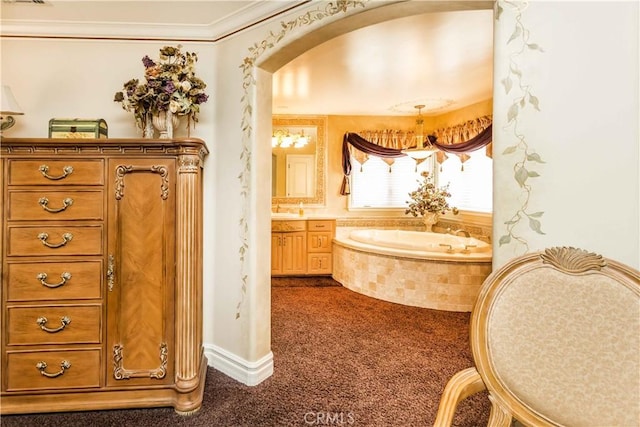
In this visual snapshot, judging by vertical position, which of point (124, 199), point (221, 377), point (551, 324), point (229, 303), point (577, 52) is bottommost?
point (221, 377)

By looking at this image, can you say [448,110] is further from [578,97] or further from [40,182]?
[40,182]

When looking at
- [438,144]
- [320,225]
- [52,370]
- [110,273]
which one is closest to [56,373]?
[52,370]

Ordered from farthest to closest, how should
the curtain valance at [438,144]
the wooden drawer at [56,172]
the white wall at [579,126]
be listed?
the curtain valance at [438,144] → the wooden drawer at [56,172] → the white wall at [579,126]

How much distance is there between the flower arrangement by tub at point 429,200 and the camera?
15.8 feet

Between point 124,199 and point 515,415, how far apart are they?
2.07 m

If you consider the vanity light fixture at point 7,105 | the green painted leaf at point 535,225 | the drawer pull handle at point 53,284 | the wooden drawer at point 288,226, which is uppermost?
the vanity light fixture at point 7,105

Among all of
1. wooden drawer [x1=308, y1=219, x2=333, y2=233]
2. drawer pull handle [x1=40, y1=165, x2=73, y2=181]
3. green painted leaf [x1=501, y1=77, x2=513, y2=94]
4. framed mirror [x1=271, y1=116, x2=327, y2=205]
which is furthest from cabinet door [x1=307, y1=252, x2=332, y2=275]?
green painted leaf [x1=501, y1=77, x2=513, y2=94]

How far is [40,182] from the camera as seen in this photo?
1753 millimetres

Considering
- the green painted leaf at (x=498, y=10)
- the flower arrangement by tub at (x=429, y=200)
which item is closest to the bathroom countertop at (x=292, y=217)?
the flower arrangement by tub at (x=429, y=200)

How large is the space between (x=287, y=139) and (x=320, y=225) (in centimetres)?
158

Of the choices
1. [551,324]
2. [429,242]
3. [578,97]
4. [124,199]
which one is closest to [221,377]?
[124,199]

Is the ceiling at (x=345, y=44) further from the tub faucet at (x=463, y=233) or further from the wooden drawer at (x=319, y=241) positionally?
the wooden drawer at (x=319, y=241)

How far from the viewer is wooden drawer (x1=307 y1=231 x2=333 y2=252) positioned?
15.9 ft

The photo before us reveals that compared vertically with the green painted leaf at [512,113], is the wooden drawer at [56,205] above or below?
below
